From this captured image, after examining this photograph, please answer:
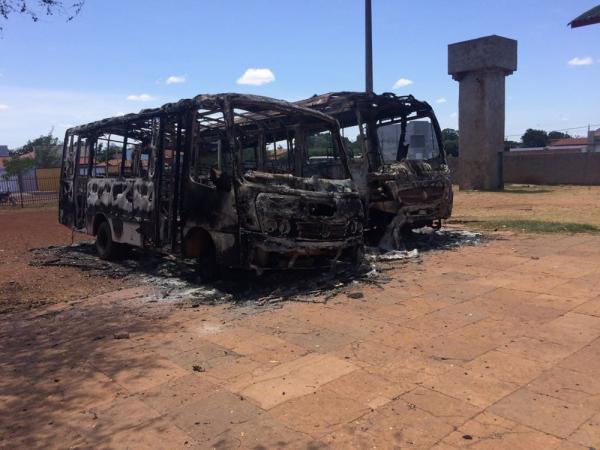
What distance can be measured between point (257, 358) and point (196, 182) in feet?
10.3

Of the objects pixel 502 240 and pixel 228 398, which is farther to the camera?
pixel 502 240

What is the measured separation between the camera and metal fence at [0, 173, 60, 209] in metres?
28.1

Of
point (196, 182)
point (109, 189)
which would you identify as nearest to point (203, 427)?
point (196, 182)

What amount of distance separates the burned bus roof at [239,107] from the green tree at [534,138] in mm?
86158

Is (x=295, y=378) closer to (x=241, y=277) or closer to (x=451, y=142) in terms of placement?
(x=241, y=277)

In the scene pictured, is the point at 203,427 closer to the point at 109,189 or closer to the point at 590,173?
the point at 109,189

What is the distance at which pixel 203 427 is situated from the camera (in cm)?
339

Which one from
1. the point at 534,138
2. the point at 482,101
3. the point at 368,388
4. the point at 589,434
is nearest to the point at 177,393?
the point at 368,388

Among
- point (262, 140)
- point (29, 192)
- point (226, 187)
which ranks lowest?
point (29, 192)

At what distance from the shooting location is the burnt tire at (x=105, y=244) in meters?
9.45

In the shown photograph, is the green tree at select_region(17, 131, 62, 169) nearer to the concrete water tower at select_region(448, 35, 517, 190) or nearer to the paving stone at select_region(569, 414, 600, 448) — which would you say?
the concrete water tower at select_region(448, 35, 517, 190)

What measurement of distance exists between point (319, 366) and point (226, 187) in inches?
115

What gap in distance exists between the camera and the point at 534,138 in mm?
85562

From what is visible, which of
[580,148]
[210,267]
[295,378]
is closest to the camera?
[295,378]
